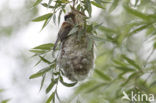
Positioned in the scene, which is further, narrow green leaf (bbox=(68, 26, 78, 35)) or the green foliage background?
the green foliage background

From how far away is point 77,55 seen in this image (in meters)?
1.76

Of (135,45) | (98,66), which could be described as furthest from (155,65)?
(135,45)

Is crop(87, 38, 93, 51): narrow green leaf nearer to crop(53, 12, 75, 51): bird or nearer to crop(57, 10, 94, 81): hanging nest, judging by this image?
crop(57, 10, 94, 81): hanging nest

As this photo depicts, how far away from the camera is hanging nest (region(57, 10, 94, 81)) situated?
174 cm

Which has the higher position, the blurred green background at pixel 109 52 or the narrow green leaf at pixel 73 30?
the narrow green leaf at pixel 73 30

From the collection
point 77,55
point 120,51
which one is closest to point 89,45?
point 77,55

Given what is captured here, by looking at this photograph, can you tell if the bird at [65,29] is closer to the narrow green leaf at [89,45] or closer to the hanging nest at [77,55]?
the hanging nest at [77,55]

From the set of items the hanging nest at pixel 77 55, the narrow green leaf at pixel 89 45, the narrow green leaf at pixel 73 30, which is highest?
the narrow green leaf at pixel 73 30

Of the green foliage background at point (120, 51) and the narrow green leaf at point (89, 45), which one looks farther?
the green foliage background at point (120, 51)

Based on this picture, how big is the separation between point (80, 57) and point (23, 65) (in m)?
5.14

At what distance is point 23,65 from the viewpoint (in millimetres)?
6758

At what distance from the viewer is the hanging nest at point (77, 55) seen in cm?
174

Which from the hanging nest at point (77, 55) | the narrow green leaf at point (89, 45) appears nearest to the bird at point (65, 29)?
the hanging nest at point (77, 55)

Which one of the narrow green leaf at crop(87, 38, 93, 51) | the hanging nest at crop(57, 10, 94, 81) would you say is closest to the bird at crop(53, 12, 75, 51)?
the hanging nest at crop(57, 10, 94, 81)
